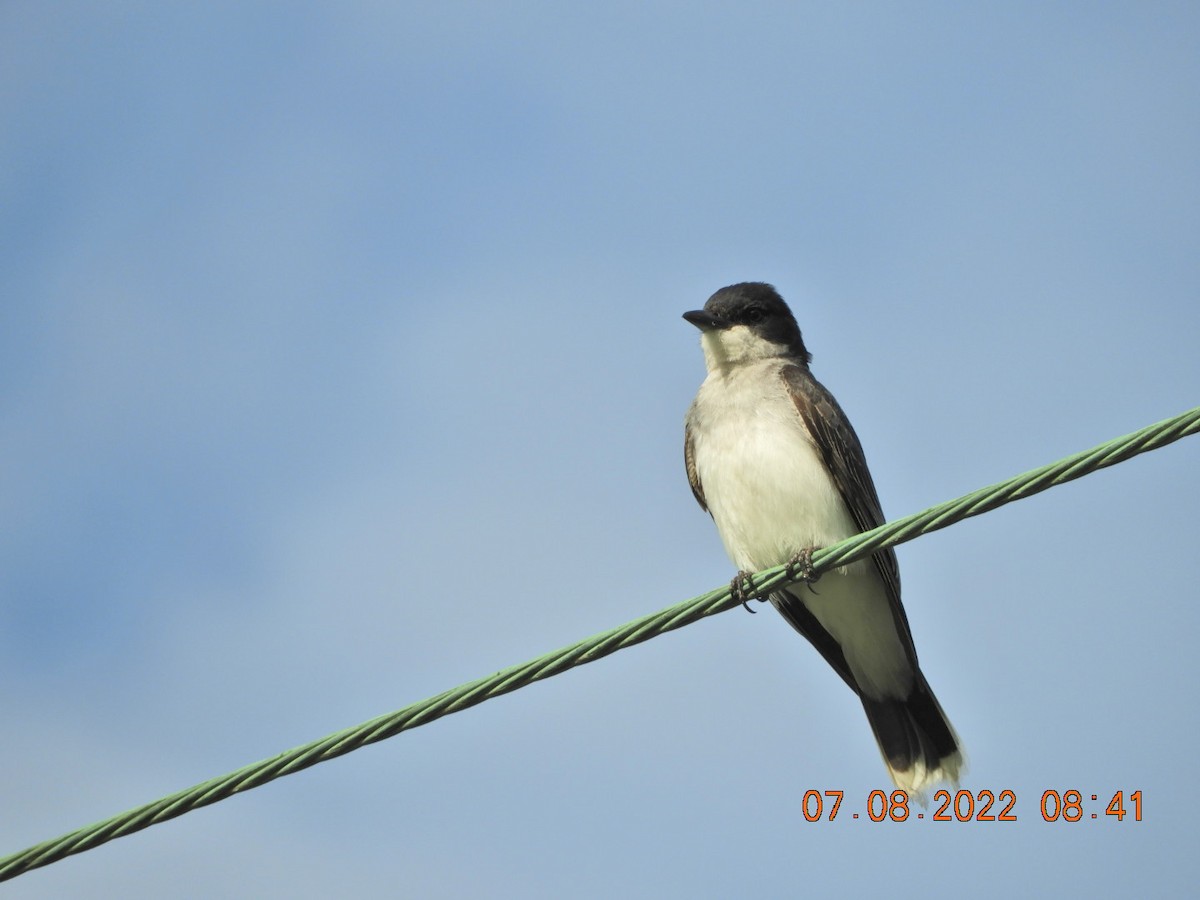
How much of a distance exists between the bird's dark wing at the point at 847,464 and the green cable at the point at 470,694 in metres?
2.84

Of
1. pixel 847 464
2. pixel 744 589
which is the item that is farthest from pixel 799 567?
pixel 847 464

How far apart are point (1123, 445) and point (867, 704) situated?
166 inches

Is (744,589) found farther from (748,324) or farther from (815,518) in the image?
(748,324)

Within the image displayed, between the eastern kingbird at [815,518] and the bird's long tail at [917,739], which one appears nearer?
the eastern kingbird at [815,518]

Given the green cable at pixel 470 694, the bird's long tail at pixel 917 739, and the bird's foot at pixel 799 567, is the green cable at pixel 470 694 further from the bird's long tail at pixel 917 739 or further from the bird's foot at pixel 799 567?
the bird's long tail at pixel 917 739

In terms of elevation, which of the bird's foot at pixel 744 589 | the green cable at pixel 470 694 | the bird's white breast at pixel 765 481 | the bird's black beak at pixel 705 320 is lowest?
the green cable at pixel 470 694

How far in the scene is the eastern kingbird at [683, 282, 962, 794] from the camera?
7605mm

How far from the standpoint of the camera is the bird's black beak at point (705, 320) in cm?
867

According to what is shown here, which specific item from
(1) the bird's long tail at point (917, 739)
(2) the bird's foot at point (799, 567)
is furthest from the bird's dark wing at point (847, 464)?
(2) the bird's foot at point (799, 567)

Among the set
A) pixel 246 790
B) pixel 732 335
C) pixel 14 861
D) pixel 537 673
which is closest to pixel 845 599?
pixel 732 335

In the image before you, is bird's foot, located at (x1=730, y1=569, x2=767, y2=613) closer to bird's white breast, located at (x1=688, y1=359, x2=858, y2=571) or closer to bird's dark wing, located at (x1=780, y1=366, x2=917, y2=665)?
bird's white breast, located at (x1=688, y1=359, x2=858, y2=571)

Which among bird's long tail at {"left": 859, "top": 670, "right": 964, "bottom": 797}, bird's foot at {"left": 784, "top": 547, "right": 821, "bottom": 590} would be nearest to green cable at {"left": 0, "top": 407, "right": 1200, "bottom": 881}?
bird's foot at {"left": 784, "top": 547, "right": 821, "bottom": 590}

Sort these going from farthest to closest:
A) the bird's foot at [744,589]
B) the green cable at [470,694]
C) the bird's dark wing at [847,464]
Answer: the bird's dark wing at [847,464] < the bird's foot at [744,589] < the green cable at [470,694]

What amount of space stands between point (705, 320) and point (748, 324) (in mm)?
332
